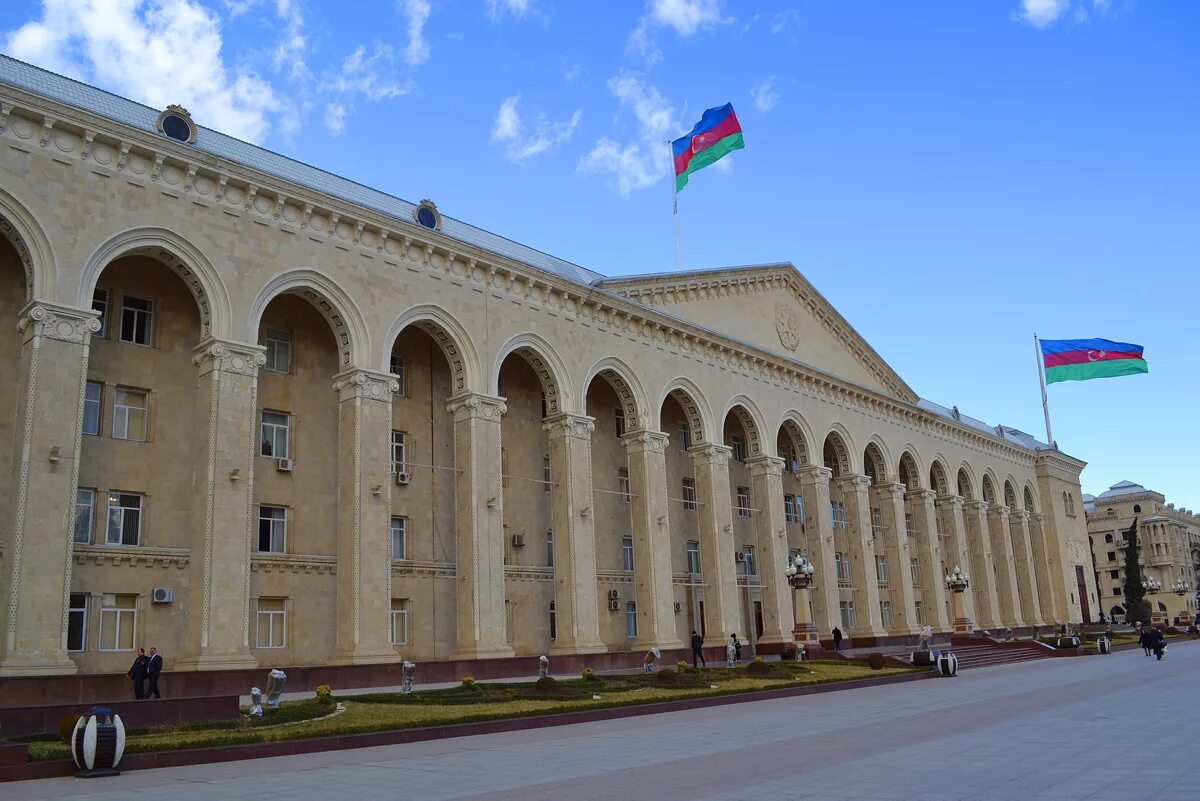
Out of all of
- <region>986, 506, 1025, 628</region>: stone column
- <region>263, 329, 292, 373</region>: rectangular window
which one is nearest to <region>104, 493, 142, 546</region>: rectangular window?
<region>263, 329, 292, 373</region>: rectangular window

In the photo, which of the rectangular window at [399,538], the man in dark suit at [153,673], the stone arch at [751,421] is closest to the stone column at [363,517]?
the rectangular window at [399,538]

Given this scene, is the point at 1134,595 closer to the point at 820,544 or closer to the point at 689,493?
the point at 820,544

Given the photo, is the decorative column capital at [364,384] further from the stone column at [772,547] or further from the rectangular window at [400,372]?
the stone column at [772,547]

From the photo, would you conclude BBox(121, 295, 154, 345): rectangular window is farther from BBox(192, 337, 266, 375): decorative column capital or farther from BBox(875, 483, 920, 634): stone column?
BBox(875, 483, 920, 634): stone column

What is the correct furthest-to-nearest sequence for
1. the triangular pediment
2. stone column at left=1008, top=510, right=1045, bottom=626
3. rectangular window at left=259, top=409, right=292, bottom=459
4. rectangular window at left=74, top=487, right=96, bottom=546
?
stone column at left=1008, top=510, right=1045, bottom=626
the triangular pediment
rectangular window at left=259, top=409, right=292, bottom=459
rectangular window at left=74, top=487, right=96, bottom=546

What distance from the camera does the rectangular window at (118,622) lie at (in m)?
21.7

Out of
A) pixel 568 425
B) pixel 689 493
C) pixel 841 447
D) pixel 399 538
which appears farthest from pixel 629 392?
pixel 841 447

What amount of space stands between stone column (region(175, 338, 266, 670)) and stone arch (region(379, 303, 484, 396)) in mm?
5542

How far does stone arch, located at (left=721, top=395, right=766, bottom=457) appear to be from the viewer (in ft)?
128

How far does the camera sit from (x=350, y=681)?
896 inches

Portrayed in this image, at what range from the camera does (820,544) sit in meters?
41.5

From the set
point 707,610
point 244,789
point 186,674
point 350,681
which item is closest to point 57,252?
point 186,674

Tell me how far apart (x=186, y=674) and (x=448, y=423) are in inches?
457

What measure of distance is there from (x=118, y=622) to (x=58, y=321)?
6832mm
